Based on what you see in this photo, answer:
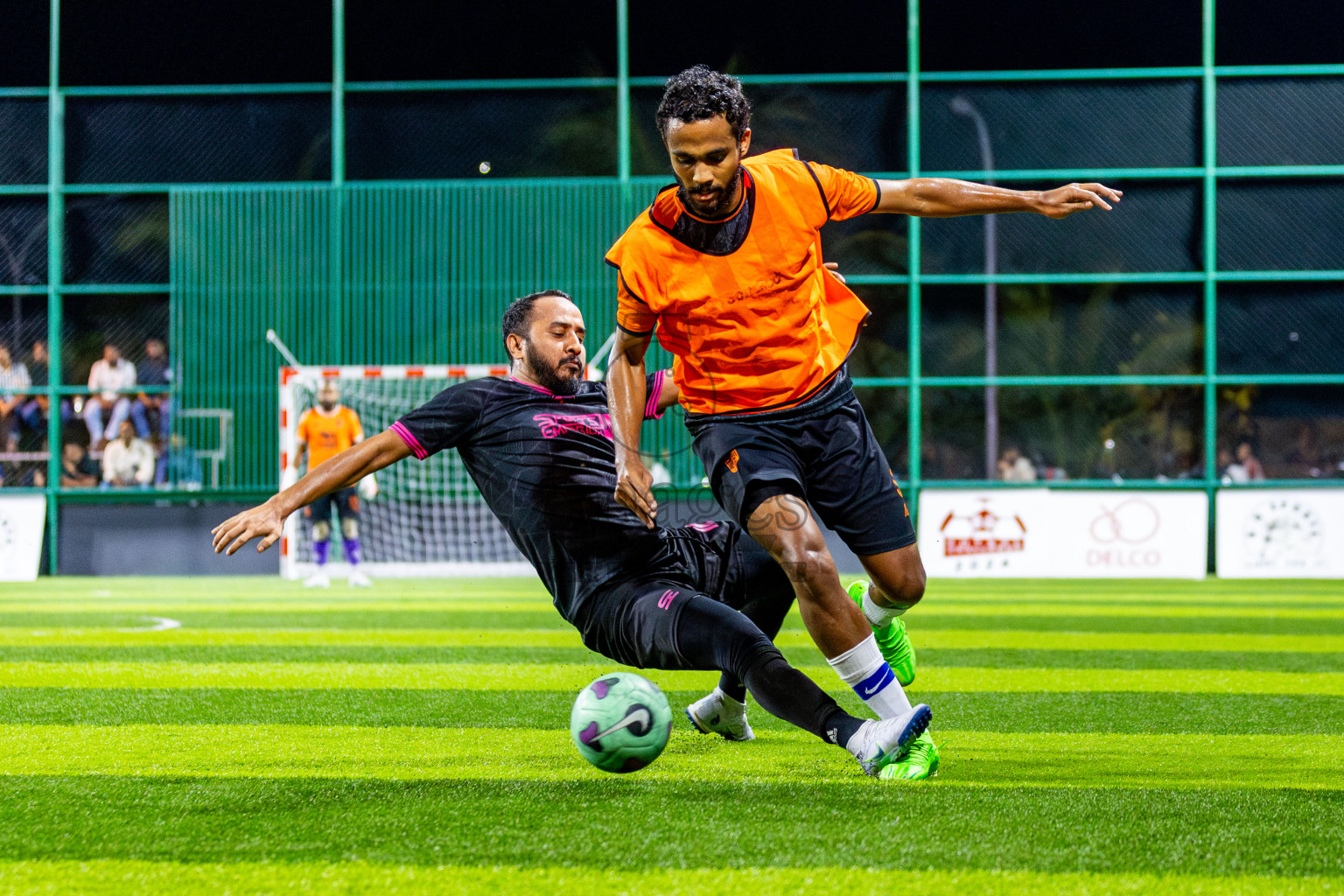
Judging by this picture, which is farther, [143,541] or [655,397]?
[143,541]

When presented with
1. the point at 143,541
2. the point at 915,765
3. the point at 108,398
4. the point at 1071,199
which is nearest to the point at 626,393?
the point at 915,765

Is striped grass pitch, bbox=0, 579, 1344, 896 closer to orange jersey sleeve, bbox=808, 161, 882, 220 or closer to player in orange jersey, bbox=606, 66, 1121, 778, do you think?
player in orange jersey, bbox=606, 66, 1121, 778

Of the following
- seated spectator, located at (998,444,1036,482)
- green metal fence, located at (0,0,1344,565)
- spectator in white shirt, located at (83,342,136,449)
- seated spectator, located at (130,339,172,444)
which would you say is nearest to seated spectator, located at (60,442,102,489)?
green metal fence, located at (0,0,1344,565)

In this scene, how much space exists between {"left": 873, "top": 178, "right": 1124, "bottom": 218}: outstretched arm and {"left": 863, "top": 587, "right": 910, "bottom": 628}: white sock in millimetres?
1301

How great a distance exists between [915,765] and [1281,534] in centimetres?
1400

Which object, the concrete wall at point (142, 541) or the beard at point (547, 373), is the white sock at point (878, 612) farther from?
the concrete wall at point (142, 541)

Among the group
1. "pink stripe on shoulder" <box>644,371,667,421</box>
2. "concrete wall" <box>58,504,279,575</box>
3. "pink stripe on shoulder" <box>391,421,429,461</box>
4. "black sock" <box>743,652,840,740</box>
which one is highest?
"pink stripe on shoulder" <box>644,371,667,421</box>

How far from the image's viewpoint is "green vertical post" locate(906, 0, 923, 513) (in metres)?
19.4

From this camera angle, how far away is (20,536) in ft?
57.5

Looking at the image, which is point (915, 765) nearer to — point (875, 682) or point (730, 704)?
point (875, 682)

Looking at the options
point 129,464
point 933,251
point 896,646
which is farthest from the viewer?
point 933,251

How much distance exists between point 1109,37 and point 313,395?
39.8 ft

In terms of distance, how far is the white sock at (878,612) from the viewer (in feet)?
15.5

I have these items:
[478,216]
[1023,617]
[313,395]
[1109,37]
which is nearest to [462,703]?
[1023,617]
